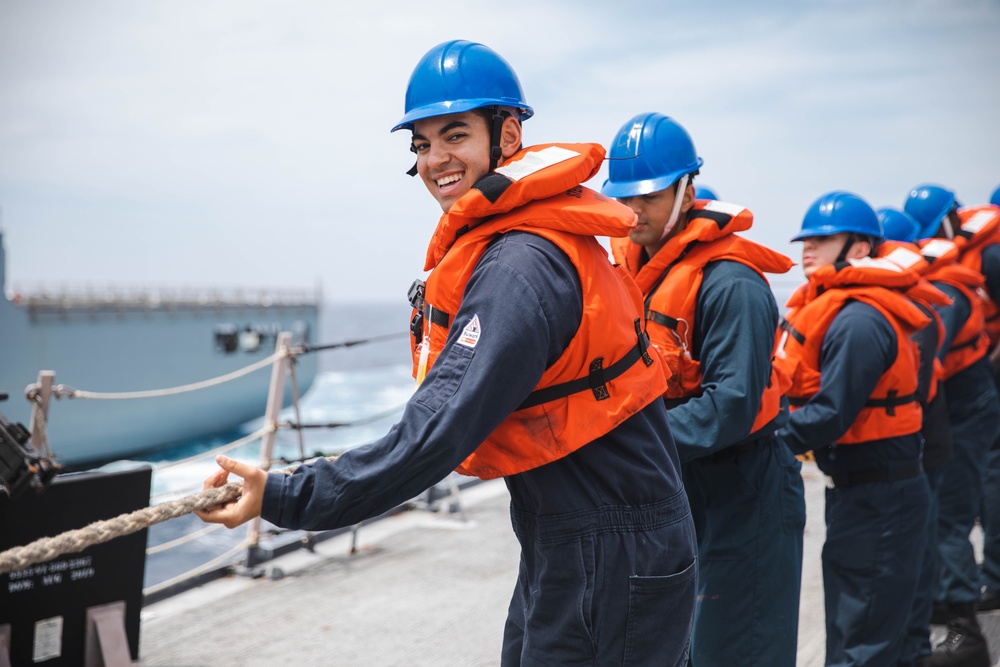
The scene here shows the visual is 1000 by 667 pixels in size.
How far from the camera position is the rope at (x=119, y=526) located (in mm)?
1496

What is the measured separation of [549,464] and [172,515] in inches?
31.1

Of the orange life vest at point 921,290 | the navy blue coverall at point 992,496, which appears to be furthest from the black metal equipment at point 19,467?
the navy blue coverall at point 992,496

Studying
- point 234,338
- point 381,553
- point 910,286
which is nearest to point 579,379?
point 910,286

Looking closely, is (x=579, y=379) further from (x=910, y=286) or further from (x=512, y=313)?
(x=910, y=286)

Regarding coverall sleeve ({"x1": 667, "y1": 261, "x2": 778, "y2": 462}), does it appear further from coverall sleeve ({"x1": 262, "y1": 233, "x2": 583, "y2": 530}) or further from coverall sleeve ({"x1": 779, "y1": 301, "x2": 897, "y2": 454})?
coverall sleeve ({"x1": 262, "y1": 233, "x2": 583, "y2": 530})

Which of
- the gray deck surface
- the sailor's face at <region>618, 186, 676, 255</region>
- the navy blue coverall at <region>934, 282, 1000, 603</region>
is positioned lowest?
the gray deck surface

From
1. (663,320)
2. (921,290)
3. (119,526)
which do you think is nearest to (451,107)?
(119,526)

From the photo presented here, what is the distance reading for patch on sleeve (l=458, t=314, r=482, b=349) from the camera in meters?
1.56

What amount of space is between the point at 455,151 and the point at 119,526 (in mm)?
1083

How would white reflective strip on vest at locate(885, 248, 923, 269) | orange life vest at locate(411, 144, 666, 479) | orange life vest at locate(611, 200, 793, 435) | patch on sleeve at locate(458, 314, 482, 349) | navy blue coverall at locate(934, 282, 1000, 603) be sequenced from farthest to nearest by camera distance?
navy blue coverall at locate(934, 282, 1000, 603), white reflective strip on vest at locate(885, 248, 923, 269), orange life vest at locate(611, 200, 793, 435), orange life vest at locate(411, 144, 666, 479), patch on sleeve at locate(458, 314, 482, 349)

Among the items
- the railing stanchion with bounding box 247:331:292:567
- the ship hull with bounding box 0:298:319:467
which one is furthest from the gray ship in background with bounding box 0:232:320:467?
the railing stanchion with bounding box 247:331:292:567

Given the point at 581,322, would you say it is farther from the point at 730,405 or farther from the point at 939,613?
the point at 939,613

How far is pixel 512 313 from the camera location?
61.8 inches

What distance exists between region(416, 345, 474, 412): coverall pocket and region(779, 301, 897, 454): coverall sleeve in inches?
90.8
